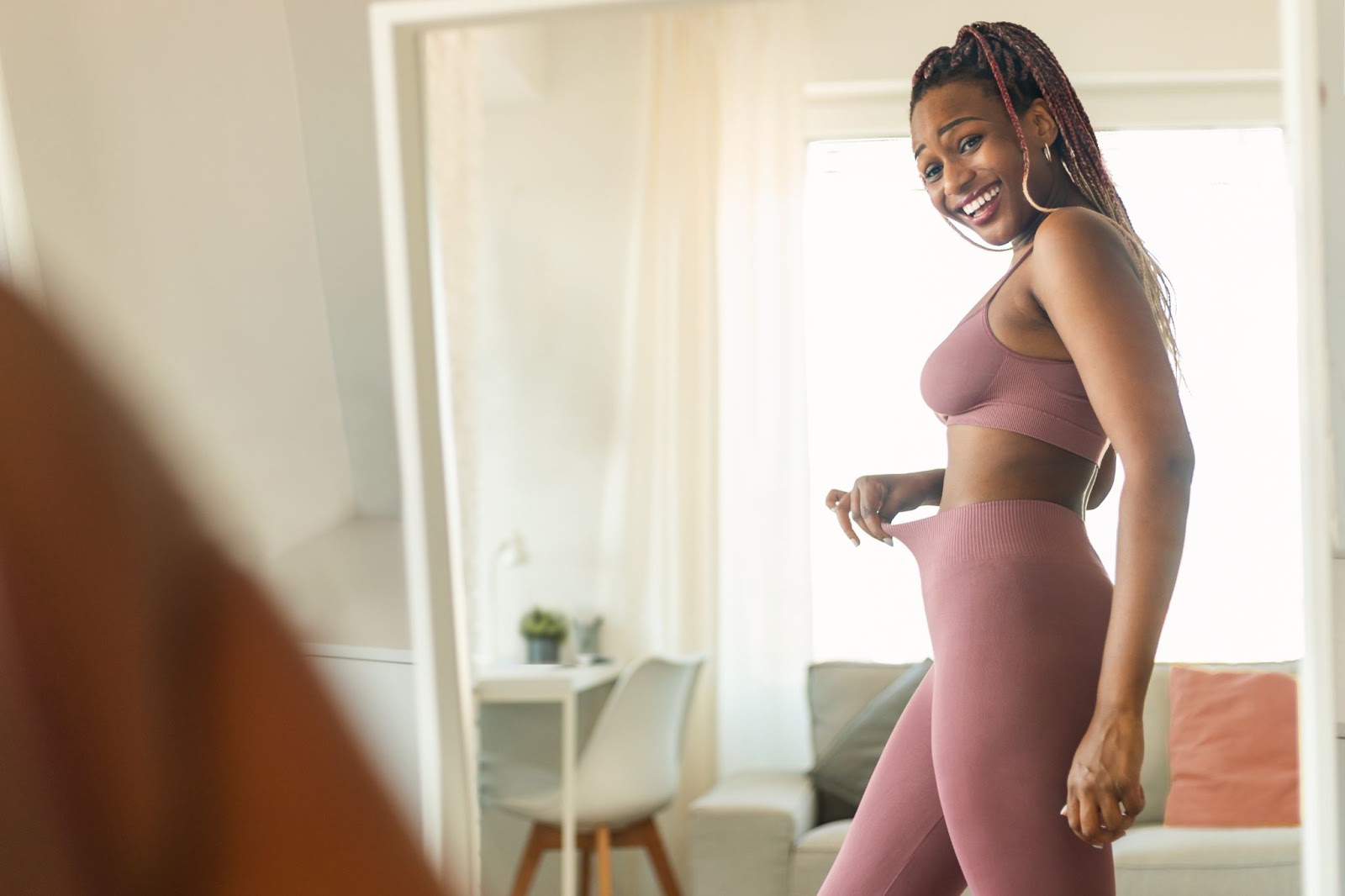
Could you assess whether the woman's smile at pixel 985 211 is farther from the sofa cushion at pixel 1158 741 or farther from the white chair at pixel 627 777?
the white chair at pixel 627 777

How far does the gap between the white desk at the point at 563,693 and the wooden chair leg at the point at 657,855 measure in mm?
110

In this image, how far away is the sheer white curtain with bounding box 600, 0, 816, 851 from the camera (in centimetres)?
156

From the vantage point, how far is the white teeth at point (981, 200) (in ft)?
4.64

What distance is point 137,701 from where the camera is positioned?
0.25 m

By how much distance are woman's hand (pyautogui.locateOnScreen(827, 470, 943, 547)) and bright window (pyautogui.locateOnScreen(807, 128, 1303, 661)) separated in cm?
1

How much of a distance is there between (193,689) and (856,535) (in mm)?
1307

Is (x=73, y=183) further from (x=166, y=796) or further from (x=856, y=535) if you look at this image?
(x=166, y=796)

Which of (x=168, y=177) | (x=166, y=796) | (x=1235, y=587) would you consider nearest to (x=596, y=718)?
(x=1235, y=587)

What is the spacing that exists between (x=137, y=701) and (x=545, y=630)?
55.6 inches

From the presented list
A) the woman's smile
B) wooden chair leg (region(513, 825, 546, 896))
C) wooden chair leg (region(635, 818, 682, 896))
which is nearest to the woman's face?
the woman's smile

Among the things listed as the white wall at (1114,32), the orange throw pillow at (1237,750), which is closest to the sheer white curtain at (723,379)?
the white wall at (1114,32)

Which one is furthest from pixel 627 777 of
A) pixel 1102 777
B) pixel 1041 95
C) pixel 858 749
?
pixel 1041 95

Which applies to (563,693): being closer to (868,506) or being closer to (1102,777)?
(868,506)

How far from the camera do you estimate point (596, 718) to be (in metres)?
1.69
